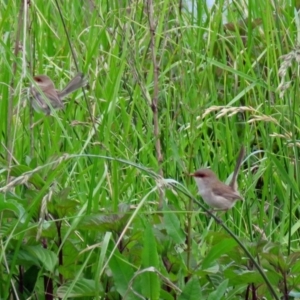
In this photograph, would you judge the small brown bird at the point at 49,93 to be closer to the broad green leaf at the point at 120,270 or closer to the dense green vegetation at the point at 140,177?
the dense green vegetation at the point at 140,177

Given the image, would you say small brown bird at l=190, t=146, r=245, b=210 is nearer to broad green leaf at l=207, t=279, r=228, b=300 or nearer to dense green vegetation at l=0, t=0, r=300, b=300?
dense green vegetation at l=0, t=0, r=300, b=300

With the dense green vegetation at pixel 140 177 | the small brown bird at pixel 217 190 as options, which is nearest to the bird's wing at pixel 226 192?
the small brown bird at pixel 217 190

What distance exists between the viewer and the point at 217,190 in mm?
2623

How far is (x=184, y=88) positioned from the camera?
3.35 metres

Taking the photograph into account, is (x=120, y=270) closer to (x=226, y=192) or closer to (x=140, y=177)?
(x=226, y=192)

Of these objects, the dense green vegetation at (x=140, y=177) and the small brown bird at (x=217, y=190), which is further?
the small brown bird at (x=217, y=190)

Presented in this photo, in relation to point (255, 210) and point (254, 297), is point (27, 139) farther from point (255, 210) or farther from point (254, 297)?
point (254, 297)

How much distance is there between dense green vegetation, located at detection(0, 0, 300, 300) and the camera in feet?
7.22

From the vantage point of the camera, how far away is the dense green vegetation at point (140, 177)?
2199 millimetres

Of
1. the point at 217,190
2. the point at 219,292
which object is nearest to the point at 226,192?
the point at 217,190

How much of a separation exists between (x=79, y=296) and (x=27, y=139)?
39.5 inches

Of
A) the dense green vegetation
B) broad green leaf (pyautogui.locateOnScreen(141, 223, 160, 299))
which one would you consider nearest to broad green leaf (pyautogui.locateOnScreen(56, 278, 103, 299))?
the dense green vegetation

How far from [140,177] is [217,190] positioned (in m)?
0.52

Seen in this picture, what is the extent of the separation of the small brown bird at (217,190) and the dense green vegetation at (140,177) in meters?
0.07
